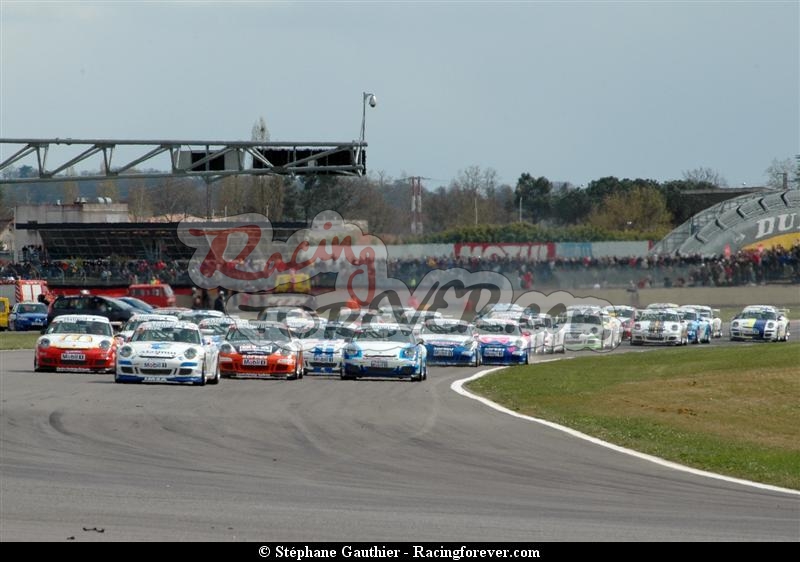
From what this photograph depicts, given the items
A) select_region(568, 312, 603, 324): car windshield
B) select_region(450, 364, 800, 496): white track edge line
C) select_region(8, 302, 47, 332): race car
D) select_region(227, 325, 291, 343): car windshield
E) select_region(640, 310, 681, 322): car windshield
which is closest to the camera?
select_region(450, 364, 800, 496): white track edge line

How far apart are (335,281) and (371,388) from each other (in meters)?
32.6

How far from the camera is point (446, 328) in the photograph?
116 feet

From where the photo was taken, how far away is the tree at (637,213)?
327ft

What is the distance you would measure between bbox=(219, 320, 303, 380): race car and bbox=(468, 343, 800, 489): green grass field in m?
3.95

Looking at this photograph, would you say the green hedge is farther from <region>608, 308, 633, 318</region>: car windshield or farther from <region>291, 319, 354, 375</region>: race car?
<region>291, 319, 354, 375</region>: race car

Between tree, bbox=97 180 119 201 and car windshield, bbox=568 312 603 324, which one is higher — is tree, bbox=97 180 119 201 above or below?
above

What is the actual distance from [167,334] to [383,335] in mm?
5489

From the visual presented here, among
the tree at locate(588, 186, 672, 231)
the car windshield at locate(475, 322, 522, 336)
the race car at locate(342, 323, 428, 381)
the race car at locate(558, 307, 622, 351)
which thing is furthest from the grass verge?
the tree at locate(588, 186, 672, 231)

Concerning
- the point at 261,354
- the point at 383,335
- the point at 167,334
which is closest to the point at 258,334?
the point at 261,354

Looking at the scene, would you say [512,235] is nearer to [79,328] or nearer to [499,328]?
[499,328]

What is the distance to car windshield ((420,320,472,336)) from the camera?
116ft

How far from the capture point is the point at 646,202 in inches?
3971

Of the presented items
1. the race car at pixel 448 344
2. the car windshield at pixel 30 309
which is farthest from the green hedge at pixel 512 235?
the race car at pixel 448 344
